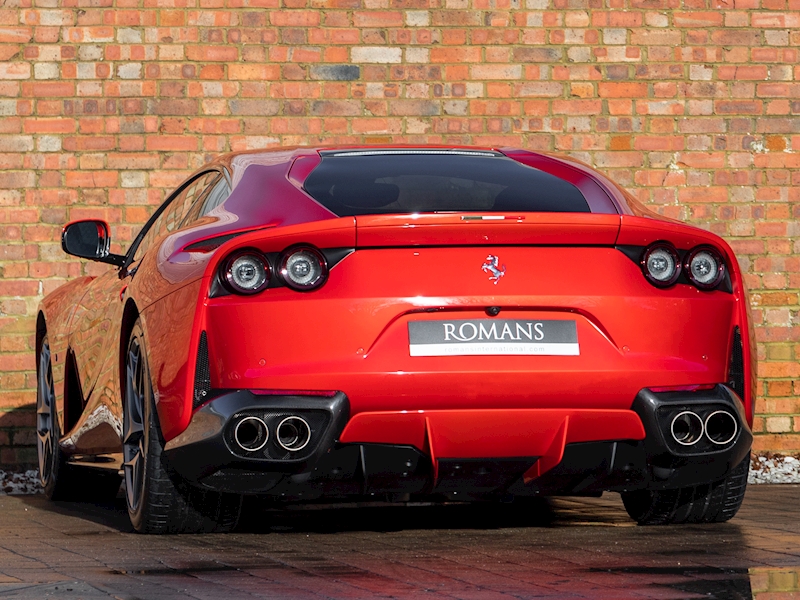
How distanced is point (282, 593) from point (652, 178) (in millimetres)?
5154

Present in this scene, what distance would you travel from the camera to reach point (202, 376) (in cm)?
470

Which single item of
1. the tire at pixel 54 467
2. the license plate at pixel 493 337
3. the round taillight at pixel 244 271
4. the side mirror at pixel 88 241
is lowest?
the tire at pixel 54 467

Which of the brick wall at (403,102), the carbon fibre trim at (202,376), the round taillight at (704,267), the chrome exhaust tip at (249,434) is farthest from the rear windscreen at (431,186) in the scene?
the brick wall at (403,102)

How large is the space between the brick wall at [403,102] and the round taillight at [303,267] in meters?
3.85

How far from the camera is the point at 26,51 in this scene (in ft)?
27.3

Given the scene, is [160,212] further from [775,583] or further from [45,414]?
[775,583]

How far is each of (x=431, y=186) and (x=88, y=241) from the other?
6.07 ft

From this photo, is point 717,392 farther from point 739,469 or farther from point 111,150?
point 111,150

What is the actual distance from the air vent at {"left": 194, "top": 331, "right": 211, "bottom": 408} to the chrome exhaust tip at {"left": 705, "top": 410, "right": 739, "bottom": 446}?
1.63 metres

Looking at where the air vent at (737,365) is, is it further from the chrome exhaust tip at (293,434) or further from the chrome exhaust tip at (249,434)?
the chrome exhaust tip at (249,434)

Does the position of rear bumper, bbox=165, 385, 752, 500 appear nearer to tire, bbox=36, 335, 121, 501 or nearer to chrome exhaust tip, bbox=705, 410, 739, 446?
chrome exhaust tip, bbox=705, 410, 739, 446

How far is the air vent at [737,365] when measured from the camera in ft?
16.1

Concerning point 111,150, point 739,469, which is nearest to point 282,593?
point 739,469

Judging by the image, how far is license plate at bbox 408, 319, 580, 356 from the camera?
4570mm
